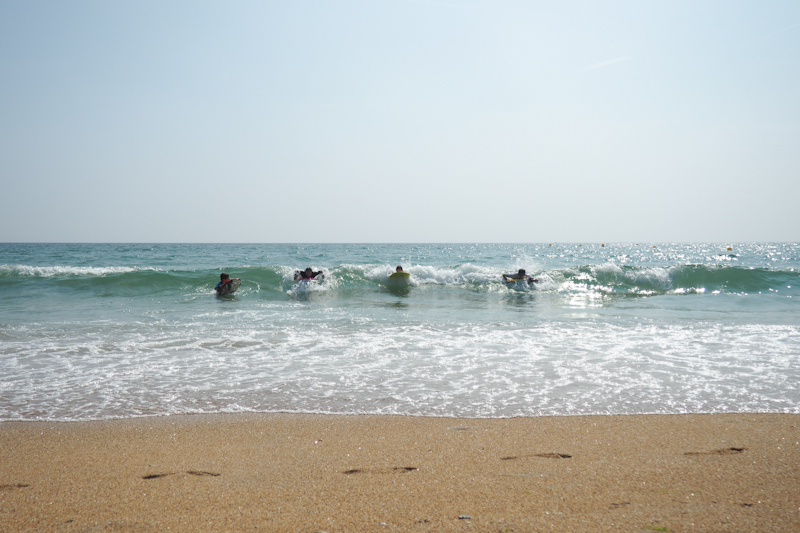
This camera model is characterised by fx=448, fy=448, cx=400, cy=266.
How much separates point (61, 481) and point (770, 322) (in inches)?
469

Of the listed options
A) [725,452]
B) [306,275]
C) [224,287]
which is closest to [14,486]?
[725,452]

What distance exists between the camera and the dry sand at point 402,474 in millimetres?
2314

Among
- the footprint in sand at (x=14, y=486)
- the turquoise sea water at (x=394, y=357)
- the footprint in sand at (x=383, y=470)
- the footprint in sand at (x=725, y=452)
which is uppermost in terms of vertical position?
the footprint in sand at (x=725, y=452)

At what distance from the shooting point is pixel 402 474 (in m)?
2.87

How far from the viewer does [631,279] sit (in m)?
21.9

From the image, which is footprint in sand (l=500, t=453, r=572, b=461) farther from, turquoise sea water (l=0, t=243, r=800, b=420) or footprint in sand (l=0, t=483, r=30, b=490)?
footprint in sand (l=0, t=483, r=30, b=490)

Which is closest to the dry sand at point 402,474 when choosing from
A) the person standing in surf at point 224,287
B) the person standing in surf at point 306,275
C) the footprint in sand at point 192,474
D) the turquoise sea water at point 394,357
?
the footprint in sand at point 192,474

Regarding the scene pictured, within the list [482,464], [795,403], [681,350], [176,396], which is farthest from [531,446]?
[681,350]

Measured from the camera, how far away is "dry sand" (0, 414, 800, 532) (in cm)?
231

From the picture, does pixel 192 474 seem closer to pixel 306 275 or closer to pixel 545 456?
pixel 545 456

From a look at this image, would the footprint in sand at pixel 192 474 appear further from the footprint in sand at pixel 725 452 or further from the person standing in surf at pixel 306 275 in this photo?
the person standing in surf at pixel 306 275

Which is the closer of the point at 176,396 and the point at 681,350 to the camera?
the point at 176,396

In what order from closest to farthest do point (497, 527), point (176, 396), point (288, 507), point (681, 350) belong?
1. point (497, 527)
2. point (288, 507)
3. point (176, 396)
4. point (681, 350)

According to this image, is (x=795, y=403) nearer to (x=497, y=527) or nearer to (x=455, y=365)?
(x=455, y=365)
